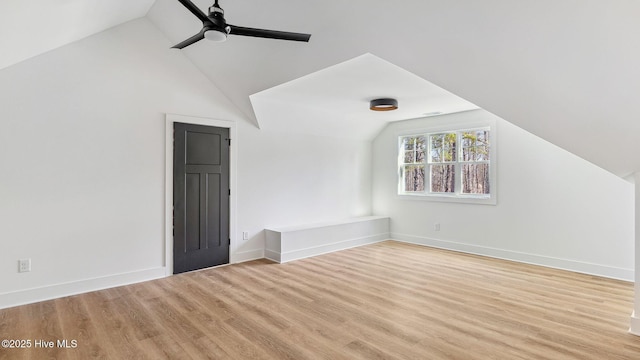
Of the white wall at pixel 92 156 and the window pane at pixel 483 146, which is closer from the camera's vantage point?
the white wall at pixel 92 156

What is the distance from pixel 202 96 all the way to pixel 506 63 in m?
3.45

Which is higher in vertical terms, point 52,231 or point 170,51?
point 170,51

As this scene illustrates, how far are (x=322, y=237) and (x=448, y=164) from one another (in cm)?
249

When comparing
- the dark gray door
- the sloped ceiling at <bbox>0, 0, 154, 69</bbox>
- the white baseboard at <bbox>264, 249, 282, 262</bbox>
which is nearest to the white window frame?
the white baseboard at <bbox>264, 249, 282, 262</bbox>

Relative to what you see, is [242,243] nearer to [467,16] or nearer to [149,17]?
[149,17]

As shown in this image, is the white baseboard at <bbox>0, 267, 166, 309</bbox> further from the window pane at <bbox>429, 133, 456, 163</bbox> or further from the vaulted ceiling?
the window pane at <bbox>429, 133, 456, 163</bbox>

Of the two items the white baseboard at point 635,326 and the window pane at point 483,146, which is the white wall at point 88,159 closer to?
the window pane at point 483,146

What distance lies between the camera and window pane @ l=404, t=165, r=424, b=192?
595 centimetres

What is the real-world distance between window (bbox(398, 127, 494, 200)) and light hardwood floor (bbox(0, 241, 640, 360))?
154cm

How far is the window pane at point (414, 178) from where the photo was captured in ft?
19.5

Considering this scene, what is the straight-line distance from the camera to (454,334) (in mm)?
2502

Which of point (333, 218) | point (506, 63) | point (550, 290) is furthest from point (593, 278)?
point (333, 218)

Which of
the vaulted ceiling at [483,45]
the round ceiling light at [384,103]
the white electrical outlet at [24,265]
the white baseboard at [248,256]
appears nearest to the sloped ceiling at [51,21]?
the vaulted ceiling at [483,45]

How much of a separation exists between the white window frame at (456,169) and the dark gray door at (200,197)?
3282mm
